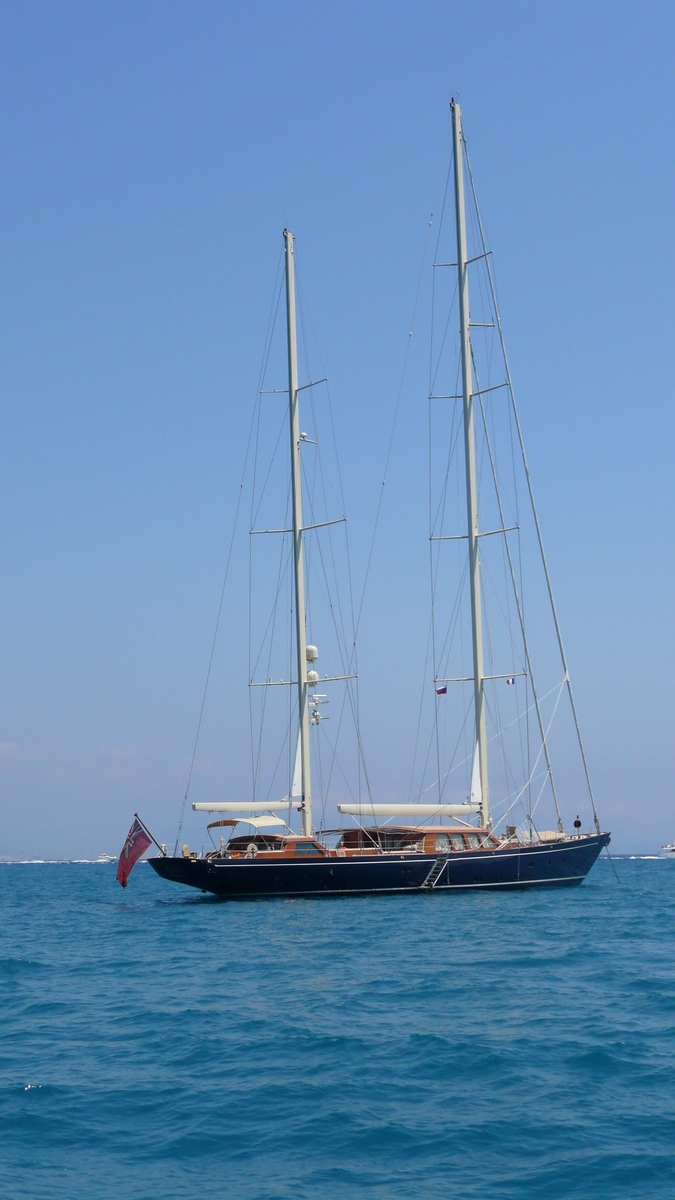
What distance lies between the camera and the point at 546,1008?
1961 cm

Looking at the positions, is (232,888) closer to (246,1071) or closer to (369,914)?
(369,914)

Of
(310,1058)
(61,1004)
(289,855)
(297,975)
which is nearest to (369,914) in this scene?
(289,855)

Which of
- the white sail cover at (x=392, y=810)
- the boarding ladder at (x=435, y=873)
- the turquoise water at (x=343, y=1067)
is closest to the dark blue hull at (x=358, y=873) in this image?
the boarding ladder at (x=435, y=873)

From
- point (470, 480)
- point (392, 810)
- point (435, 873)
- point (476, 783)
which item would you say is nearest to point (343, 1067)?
point (435, 873)

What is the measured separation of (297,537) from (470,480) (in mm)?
7725

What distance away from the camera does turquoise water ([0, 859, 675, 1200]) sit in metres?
11.6

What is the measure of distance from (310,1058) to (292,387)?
35.5 metres

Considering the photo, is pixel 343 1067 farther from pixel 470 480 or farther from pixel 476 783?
pixel 470 480

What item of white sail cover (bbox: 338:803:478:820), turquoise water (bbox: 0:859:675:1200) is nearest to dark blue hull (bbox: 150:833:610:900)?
white sail cover (bbox: 338:803:478:820)

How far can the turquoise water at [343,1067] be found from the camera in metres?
11.6

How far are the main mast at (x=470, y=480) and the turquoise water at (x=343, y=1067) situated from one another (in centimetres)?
1507

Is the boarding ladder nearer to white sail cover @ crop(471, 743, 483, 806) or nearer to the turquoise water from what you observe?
white sail cover @ crop(471, 743, 483, 806)

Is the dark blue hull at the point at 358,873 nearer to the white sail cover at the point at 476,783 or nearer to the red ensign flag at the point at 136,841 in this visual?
the red ensign flag at the point at 136,841

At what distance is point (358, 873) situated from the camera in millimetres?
41438
